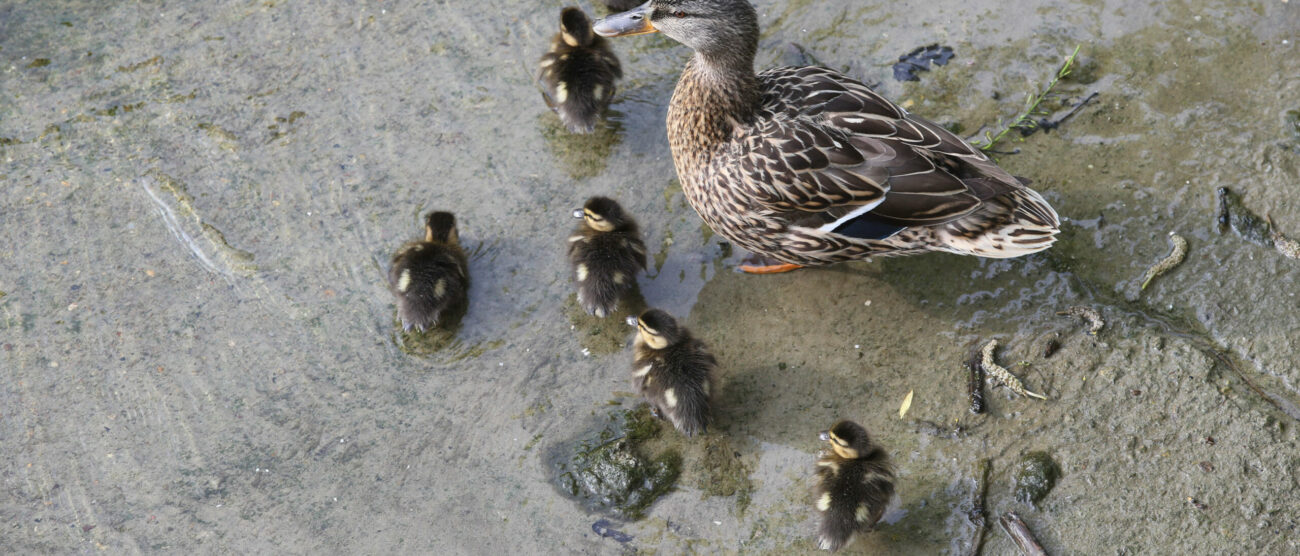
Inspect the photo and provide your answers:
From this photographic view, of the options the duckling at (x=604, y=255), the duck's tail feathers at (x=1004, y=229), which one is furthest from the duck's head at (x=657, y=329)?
the duck's tail feathers at (x=1004, y=229)

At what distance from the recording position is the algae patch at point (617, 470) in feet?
9.61

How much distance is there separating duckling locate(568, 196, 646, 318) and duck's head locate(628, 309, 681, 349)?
0.65 ft

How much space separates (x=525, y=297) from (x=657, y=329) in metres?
0.63

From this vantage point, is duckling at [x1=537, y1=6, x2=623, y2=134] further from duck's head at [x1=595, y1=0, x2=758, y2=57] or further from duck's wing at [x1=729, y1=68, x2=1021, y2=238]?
duck's wing at [x1=729, y1=68, x2=1021, y2=238]

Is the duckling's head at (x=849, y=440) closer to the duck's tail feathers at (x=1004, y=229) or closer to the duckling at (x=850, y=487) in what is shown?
the duckling at (x=850, y=487)

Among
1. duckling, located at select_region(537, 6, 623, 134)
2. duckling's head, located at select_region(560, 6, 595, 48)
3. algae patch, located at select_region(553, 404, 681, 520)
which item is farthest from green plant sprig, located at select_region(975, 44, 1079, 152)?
algae patch, located at select_region(553, 404, 681, 520)

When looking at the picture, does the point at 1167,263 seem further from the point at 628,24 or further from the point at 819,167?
the point at 628,24

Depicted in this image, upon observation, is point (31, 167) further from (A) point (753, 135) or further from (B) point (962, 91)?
(B) point (962, 91)

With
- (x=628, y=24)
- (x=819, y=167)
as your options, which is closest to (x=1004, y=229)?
(x=819, y=167)

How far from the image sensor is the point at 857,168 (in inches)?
118

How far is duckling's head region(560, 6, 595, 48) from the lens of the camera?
385 centimetres

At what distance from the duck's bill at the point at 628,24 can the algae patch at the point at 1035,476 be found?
1.83 meters

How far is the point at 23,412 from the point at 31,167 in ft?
3.55

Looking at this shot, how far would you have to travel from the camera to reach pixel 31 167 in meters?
3.71
